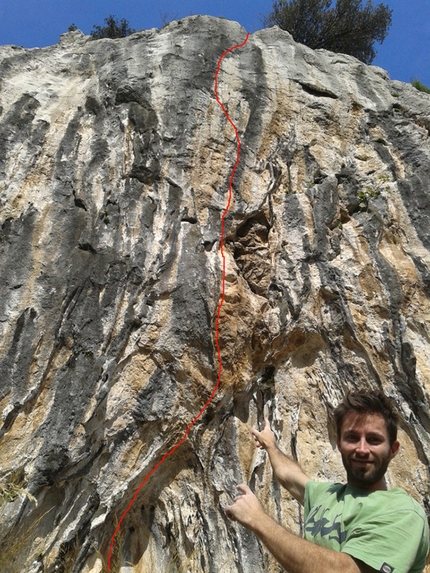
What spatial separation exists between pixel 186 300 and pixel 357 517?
2.70m

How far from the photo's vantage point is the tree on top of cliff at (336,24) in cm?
1334

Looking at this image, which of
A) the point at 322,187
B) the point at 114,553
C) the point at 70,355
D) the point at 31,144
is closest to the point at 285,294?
the point at 322,187

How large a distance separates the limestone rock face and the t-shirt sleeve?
229 cm

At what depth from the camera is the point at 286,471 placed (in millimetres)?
3453

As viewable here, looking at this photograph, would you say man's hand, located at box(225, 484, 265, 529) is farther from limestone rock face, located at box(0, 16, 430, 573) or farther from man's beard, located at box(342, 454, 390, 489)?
limestone rock face, located at box(0, 16, 430, 573)

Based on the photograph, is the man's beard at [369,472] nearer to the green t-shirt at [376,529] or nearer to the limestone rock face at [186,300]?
the green t-shirt at [376,529]

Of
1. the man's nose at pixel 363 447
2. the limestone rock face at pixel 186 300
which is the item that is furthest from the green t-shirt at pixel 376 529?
the limestone rock face at pixel 186 300

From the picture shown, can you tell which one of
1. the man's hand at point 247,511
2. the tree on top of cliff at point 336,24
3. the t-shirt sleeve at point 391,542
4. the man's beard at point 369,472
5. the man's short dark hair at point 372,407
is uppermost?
the tree on top of cliff at point 336,24

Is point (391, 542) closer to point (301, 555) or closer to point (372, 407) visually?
point (301, 555)

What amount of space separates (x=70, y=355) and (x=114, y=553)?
5.43 feet

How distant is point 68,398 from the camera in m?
4.54

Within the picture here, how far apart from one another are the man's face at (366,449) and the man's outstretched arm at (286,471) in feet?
1.86

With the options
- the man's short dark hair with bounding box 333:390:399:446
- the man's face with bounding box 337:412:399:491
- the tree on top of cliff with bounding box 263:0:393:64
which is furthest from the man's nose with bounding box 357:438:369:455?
the tree on top of cliff with bounding box 263:0:393:64

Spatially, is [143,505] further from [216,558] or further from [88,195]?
[88,195]
